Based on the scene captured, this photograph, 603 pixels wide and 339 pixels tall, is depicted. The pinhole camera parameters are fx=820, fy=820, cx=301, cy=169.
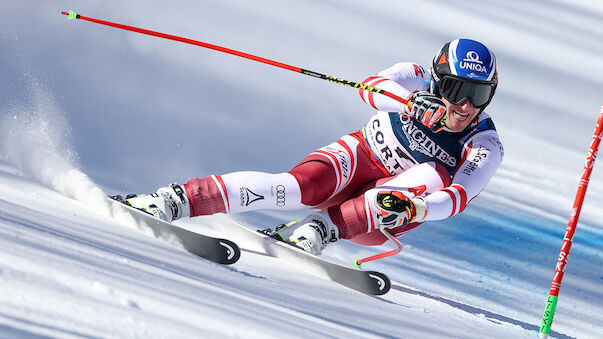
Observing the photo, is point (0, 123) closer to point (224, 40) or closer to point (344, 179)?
point (344, 179)

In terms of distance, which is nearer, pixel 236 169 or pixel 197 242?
pixel 197 242

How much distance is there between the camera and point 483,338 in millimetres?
2924

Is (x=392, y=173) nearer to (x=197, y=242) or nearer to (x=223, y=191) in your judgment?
A: (x=223, y=191)

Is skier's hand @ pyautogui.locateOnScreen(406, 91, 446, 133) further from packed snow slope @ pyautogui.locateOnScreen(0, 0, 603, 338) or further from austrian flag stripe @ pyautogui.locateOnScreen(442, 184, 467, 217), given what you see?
packed snow slope @ pyautogui.locateOnScreen(0, 0, 603, 338)

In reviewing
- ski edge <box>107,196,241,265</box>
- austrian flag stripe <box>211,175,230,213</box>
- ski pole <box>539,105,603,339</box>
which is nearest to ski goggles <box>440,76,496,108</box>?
ski pole <box>539,105,603,339</box>

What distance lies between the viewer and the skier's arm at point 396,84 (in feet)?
11.8

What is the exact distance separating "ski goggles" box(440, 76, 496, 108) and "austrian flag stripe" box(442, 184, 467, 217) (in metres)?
0.37

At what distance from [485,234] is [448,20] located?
9844 millimetres

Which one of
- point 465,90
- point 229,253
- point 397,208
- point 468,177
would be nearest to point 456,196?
point 468,177

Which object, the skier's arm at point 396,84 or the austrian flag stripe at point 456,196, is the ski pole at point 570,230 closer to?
the austrian flag stripe at point 456,196

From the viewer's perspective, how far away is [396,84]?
12.0 ft

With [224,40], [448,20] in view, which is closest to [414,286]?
[224,40]

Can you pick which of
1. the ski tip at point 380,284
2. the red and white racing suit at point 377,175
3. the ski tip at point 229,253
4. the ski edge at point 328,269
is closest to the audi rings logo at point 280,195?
the red and white racing suit at point 377,175

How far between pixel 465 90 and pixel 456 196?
46cm
